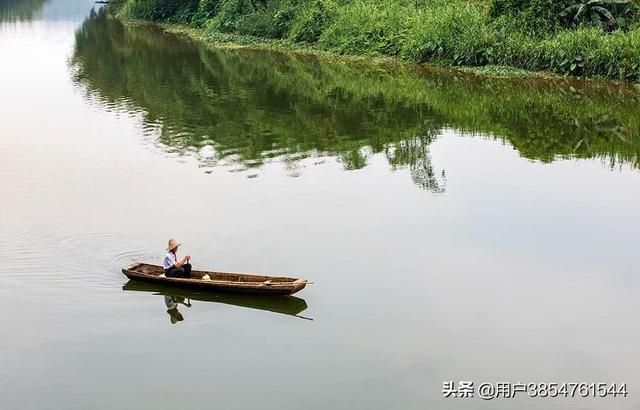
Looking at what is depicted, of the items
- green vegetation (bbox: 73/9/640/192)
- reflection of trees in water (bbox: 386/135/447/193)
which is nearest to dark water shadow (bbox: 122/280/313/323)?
reflection of trees in water (bbox: 386/135/447/193)

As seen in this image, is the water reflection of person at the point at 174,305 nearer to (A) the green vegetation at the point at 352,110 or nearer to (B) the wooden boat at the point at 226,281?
(B) the wooden boat at the point at 226,281

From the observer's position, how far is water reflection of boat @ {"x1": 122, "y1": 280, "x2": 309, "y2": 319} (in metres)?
13.1

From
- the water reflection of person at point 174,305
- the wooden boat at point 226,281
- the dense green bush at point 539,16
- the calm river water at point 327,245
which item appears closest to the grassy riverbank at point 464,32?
the dense green bush at point 539,16

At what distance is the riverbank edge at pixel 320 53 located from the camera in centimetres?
3153

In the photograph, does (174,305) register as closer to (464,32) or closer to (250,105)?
(250,105)

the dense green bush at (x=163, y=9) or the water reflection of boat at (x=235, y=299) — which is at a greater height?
the water reflection of boat at (x=235, y=299)

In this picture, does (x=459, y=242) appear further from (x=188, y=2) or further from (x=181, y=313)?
(x=188, y=2)

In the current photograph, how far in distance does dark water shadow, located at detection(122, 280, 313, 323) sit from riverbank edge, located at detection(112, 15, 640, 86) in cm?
1999

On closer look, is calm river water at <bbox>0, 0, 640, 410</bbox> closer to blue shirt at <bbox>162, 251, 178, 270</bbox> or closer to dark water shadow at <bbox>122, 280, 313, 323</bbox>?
dark water shadow at <bbox>122, 280, 313, 323</bbox>

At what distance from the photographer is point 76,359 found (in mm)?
11727

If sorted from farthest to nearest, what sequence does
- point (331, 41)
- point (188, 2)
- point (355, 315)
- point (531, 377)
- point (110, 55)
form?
point (188, 2)
point (110, 55)
point (331, 41)
point (355, 315)
point (531, 377)

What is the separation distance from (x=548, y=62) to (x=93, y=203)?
20.3 m

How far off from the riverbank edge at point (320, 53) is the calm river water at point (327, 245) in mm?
1819

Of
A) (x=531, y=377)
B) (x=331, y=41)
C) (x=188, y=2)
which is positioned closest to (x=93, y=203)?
(x=531, y=377)
